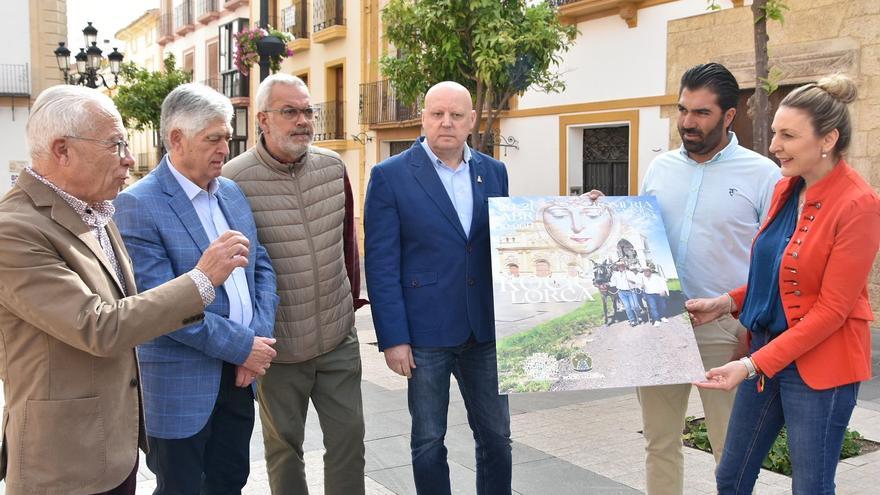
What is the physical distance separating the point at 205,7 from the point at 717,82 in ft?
95.8

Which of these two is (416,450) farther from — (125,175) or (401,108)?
(401,108)

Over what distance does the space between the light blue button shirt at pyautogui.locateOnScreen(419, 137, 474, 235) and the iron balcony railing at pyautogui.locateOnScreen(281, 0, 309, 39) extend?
2029 cm

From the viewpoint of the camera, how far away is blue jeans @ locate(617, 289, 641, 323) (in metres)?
3.02

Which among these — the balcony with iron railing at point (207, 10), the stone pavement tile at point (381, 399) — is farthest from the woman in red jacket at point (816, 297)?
the balcony with iron railing at point (207, 10)

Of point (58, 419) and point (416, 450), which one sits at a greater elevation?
point (58, 419)

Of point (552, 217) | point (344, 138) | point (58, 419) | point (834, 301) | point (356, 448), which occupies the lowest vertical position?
point (356, 448)

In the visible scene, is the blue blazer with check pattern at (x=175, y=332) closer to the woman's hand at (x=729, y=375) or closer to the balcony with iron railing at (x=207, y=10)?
the woman's hand at (x=729, y=375)

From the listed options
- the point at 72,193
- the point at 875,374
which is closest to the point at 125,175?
the point at 72,193

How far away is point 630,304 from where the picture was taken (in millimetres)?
3045

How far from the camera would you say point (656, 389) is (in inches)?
132

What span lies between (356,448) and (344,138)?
18.4 m

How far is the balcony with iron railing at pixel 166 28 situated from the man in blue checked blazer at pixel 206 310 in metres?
33.0

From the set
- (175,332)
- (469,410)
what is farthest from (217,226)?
(469,410)

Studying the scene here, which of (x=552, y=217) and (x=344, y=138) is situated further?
(x=344, y=138)
